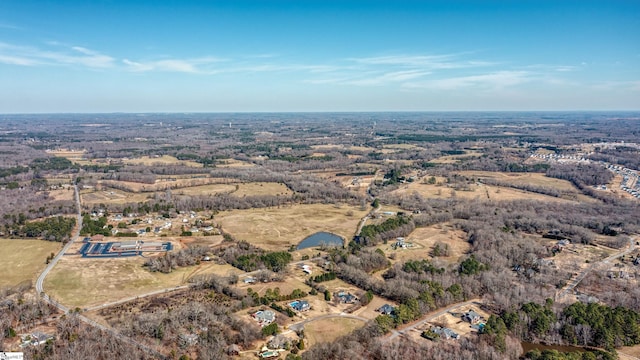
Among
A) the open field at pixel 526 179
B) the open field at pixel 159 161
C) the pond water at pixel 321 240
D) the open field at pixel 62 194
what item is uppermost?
the open field at pixel 159 161

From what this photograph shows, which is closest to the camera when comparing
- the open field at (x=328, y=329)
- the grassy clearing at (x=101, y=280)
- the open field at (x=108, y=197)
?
the open field at (x=328, y=329)

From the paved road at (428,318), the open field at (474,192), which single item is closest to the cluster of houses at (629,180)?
the open field at (474,192)

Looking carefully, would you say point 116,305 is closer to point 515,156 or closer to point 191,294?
point 191,294

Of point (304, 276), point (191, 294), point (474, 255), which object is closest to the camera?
point (191, 294)

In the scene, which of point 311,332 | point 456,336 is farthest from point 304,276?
point 456,336

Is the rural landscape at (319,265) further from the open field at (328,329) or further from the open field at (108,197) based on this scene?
the open field at (108,197)

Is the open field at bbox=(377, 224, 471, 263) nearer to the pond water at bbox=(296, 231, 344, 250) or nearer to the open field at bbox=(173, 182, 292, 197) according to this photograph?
the pond water at bbox=(296, 231, 344, 250)

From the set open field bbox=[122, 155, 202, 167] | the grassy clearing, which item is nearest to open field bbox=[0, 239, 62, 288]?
the grassy clearing
